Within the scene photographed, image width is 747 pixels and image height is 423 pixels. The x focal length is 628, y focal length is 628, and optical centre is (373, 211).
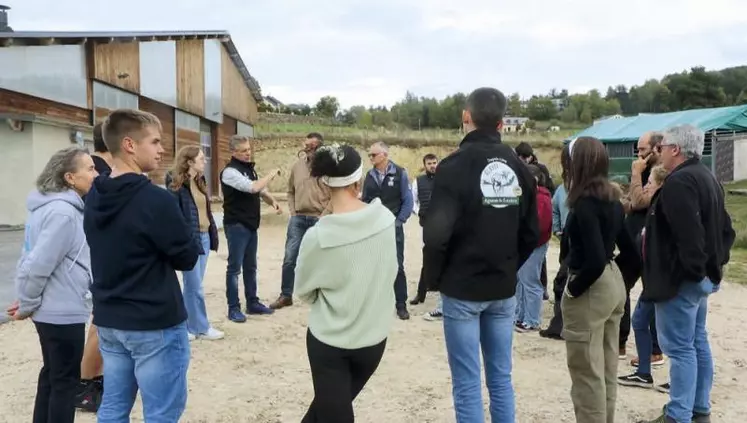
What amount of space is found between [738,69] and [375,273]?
76729 millimetres

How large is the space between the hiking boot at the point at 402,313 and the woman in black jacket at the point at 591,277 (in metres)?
3.34

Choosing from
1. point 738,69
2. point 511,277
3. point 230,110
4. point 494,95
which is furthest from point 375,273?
point 738,69

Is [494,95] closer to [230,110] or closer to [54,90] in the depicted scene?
[54,90]

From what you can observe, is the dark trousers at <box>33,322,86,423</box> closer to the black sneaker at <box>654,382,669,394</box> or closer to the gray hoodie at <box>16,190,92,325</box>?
the gray hoodie at <box>16,190,92,325</box>

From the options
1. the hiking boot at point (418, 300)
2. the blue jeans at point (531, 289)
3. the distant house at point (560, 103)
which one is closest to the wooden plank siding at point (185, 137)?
the hiking boot at point (418, 300)

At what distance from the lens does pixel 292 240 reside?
7.29 metres

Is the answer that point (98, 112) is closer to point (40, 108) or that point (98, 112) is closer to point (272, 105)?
point (40, 108)

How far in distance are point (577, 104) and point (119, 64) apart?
69332 millimetres

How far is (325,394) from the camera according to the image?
2906 mm

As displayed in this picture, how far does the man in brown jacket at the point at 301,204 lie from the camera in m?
7.07

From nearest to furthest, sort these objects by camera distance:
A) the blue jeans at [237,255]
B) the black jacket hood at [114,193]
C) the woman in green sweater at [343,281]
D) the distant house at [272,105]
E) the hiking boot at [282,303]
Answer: the black jacket hood at [114,193]
the woman in green sweater at [343,281]
the blue jeans at [237,255]
the hiking boot at [282,303]
the distant house at [272,105]

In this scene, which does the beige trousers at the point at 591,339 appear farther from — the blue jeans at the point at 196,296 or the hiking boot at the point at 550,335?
the blue jeans at the point at 196,296

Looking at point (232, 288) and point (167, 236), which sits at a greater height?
point (167, 236)

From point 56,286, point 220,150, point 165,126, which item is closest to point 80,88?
point 165,126
